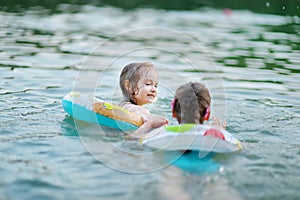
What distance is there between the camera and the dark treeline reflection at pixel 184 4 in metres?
17.7

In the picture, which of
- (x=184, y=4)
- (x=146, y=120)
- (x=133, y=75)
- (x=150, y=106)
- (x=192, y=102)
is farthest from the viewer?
(x=184, y=4)

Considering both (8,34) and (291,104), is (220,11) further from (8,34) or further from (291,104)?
(291,104)

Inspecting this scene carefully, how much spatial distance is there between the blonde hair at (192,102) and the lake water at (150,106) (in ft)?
1.30

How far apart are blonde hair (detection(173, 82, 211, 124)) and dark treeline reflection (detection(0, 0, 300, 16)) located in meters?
12.9

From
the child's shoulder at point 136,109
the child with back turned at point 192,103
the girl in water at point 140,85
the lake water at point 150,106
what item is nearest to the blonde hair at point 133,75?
the girl in water at point 140,85

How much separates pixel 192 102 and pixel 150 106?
2123 mm

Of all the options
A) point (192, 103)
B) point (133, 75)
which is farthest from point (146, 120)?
point (192, 103)

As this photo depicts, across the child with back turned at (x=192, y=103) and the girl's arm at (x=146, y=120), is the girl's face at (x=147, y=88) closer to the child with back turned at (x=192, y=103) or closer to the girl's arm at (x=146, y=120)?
the girl's arm at (x=146, y=120)

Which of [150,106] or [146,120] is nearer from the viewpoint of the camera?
[146,120]

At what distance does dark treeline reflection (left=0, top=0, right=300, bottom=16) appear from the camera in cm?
1772

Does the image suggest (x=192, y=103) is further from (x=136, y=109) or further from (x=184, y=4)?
(x=184, y=4)

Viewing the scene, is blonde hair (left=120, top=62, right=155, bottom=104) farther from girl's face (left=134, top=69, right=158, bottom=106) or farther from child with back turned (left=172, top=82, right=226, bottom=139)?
child with back turned (left=172, top=82, right=226, bottom=139)

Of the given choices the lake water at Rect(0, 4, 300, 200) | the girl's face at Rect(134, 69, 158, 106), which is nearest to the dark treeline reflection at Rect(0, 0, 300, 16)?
the lake water at Rect(0, 4, 300, 200)

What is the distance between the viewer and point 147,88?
5.45m
